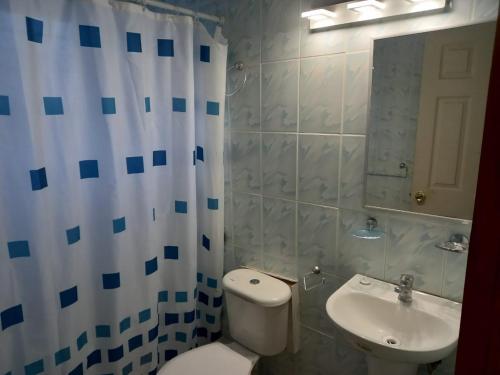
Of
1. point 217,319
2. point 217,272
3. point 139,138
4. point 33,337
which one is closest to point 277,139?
point 139,138

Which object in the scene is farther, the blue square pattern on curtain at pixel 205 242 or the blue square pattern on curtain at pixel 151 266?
the blue square pattern on curtain at pixel 205 242

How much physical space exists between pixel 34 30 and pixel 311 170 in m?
1.20

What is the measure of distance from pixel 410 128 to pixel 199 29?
3.57 ft

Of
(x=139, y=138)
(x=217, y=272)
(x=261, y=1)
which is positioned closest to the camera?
(x=139, y=138)

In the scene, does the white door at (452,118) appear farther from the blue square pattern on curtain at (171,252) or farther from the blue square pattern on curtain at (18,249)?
the blue square pattern on curtain at (18,249)

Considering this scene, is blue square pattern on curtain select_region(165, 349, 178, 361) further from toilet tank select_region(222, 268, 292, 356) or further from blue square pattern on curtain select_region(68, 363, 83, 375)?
blue square pattern on curtain select_region(68, 363, 83, 375)

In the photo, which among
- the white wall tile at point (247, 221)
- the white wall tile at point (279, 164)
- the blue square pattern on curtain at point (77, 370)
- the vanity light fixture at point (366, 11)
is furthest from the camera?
the white wall tile at point (247, 221)

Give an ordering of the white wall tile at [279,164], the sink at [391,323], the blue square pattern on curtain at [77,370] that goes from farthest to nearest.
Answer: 1. the white wall tile at [279,164]
2. the blue square pattern on curtain at [77,370]
3. the sink at [391,323]

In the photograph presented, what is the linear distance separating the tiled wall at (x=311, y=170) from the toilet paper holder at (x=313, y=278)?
0.03 m

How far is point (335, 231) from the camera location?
1600 mm

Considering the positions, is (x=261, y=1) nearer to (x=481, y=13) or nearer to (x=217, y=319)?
(x=481, y=13)

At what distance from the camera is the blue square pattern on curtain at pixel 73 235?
1357 mm

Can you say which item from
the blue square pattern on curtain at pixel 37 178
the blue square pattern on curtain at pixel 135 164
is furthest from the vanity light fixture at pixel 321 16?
the blue square pattern on curtain at pixel 37 178

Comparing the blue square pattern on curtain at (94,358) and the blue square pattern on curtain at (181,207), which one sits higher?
the blue square pattern on curtain at (181,207)
